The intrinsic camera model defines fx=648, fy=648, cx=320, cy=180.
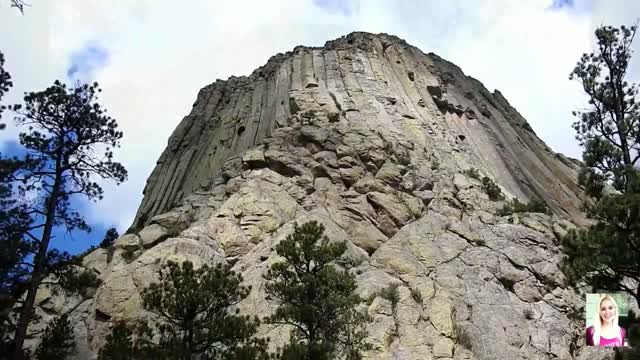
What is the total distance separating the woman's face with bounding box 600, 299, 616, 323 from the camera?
25922mm

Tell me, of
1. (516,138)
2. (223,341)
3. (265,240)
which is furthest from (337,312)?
(516,138)

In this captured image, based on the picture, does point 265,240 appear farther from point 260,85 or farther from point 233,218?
point 260,85

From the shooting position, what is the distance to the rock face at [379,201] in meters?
33.8

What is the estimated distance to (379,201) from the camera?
42.6m

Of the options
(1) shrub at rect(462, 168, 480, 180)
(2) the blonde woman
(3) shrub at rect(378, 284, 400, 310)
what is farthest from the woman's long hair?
(1) shrub at rect(462, 168, 480, 180)

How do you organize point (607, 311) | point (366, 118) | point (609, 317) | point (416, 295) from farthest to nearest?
point (366, 118), point (416, 295), point (609, 317), point (607, 311)

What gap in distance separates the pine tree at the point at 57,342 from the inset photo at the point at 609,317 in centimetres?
2200

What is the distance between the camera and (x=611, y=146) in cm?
2347

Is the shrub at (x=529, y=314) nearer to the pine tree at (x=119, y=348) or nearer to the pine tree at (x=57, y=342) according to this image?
the pine tree at (x=119, y=348)

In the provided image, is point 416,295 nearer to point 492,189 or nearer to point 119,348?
point 492,189

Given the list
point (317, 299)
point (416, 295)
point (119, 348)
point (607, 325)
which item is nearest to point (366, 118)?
point (416, 295)

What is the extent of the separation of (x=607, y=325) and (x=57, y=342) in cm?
2329

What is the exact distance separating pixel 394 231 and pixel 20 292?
905 inches

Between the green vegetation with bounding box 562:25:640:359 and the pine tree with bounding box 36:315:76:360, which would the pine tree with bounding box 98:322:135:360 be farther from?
the green vegetation with bounding box 562:25:640:359
